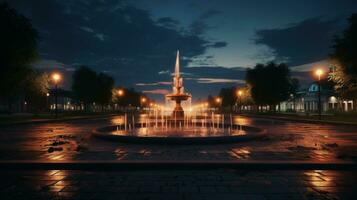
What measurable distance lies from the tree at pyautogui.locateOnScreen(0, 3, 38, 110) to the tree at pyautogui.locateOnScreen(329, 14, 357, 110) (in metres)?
A: 37.9

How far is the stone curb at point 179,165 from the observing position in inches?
366

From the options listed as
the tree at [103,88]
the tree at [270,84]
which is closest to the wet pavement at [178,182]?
the tree at [270,84]

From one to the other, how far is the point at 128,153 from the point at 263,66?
70.6 m

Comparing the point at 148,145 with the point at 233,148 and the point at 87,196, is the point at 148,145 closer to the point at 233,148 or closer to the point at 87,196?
the point at 233,148

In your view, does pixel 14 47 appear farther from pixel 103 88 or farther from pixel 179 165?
pixel 103 88

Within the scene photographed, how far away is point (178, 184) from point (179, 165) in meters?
1.86

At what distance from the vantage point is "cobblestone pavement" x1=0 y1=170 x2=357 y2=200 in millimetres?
6582

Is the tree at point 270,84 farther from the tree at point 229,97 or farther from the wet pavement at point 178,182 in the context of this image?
the tree at point 229,97

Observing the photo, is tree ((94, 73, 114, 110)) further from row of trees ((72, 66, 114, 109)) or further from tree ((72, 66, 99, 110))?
tree ((72, 66, 99, 110))

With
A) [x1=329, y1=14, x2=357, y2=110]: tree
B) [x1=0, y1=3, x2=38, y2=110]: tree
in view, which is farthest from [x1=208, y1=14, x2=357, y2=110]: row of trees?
[x1=0, y1=3, x2=38, y2=110]: tree

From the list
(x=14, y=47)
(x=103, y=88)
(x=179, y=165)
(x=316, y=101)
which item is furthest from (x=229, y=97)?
(x=179, y=165)

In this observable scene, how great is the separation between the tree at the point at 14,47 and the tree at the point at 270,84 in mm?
52460

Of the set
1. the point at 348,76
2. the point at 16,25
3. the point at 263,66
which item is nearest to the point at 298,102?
the point at 263,66

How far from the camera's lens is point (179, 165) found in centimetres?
934
